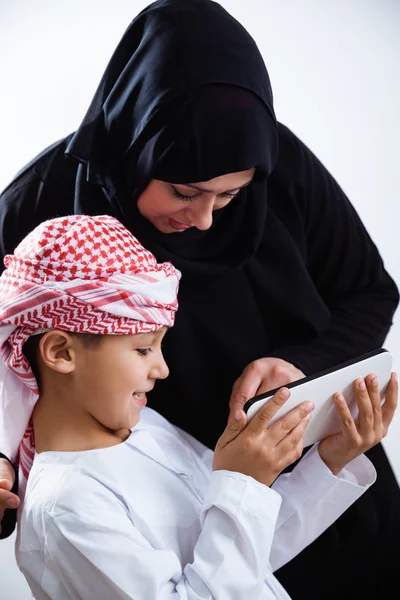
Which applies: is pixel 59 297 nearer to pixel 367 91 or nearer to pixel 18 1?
pixel 18 1

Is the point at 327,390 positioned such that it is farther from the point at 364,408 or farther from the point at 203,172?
the point at 203,172

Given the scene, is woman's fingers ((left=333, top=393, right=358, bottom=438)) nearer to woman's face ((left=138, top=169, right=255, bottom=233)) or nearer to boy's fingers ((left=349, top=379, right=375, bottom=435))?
boy's fingers ((left=349, top=379, right=375, bottom=435))

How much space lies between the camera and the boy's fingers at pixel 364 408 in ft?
3.94

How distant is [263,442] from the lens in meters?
1.13

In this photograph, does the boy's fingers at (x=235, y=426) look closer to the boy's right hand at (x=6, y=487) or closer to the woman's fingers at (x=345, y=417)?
the woman's fingers at (x=345, y=417)

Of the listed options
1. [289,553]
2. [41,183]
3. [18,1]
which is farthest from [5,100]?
[289,553]

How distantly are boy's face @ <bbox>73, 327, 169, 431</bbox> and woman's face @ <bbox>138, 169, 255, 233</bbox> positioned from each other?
202mm

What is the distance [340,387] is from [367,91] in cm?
107

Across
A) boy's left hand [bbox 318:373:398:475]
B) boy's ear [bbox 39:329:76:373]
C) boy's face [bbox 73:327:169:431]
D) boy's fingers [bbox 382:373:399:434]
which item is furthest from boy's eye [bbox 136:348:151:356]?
boy's fingers [bbox 382:373:399:434]

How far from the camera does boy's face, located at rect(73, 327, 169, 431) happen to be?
112cm

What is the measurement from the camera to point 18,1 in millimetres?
1736

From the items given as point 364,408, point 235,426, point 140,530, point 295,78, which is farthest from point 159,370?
point 295,78

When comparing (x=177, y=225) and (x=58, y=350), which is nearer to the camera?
(x=58, y=350)

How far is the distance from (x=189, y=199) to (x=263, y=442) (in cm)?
42
